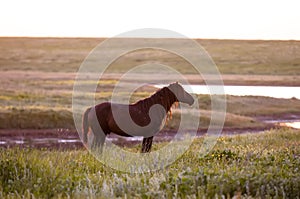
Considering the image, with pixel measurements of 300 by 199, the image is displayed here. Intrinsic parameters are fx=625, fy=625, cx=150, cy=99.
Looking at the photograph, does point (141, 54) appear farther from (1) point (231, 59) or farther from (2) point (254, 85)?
(2) point (254, 85)

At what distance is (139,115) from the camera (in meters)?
16.3

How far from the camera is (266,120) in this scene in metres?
45.6

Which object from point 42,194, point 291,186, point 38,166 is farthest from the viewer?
point 38,166

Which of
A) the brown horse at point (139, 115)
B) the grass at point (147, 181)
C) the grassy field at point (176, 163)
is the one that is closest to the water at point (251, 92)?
the grassy field at point (176, 163)

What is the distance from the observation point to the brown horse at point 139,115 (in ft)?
53.6

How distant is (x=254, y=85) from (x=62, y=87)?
1352 inches

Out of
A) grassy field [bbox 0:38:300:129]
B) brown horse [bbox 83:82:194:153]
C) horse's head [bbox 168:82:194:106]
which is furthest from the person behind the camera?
grassy field [bbox 0:38:300:129]

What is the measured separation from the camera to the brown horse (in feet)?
53.6

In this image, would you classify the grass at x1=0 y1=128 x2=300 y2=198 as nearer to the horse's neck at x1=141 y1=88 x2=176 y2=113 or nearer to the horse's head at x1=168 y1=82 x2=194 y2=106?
the horse's neck at x1=141 y1=88 x2=176 y2=113

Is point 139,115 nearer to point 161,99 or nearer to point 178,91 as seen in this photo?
point 161,99

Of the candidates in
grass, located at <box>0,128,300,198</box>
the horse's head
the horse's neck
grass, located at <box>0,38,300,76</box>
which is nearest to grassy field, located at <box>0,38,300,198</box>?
grass, located at <box>0,128,300,198</box>

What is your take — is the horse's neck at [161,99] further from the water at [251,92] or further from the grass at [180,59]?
the grass at [180,59]

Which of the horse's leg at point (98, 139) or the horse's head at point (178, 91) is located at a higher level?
the horse's head at point (178, 91)

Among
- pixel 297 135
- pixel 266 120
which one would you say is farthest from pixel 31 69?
pixel 297 135
